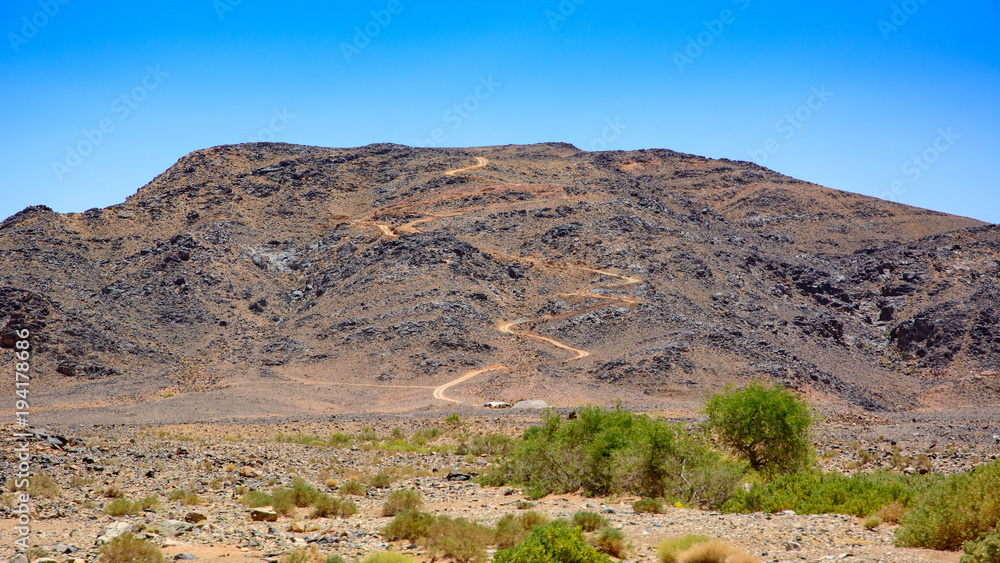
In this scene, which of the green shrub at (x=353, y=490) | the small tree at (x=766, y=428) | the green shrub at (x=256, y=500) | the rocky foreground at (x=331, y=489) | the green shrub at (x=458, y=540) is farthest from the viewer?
the small tree at (x=766, y=428)

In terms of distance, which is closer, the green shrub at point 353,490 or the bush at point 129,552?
the bush at point 129,552

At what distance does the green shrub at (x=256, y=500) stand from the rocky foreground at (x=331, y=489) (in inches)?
6.8

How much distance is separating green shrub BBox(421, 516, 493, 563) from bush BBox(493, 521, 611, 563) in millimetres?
1179

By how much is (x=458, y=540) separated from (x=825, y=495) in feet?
23.3

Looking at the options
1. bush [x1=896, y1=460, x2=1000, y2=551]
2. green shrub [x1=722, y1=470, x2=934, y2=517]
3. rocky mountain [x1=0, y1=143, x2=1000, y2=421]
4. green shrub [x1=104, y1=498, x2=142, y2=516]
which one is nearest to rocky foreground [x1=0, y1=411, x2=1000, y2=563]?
green shrub [x1=104, y1=498, x2=142, y2=516]

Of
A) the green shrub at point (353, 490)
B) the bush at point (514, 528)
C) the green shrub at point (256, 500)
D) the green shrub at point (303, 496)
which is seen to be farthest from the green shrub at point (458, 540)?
the green shrub at point (353, 490)

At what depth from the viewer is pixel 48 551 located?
10953mm

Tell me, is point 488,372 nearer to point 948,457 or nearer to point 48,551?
point 948,457

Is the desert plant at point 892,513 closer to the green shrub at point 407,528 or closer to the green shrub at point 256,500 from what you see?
the green shrub at point 407,528

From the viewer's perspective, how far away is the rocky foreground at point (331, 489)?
1118 cm

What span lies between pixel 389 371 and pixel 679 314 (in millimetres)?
21853

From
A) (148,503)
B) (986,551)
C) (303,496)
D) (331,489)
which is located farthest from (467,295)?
(986,551)

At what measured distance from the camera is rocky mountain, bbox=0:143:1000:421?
152 ft

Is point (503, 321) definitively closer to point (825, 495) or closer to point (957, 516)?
point (825, 495)
